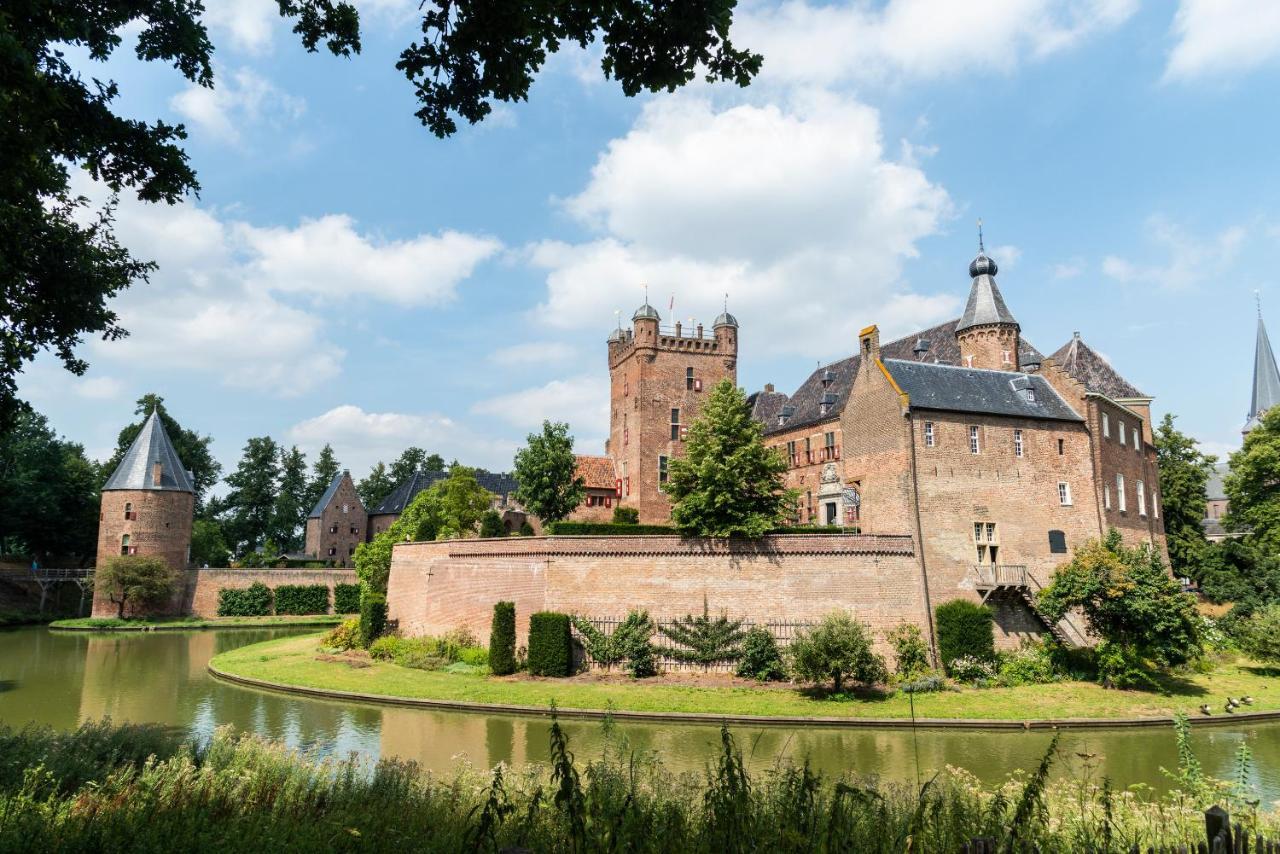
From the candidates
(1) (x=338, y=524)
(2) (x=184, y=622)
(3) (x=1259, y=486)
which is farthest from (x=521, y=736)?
(1) (x=338, y=524)

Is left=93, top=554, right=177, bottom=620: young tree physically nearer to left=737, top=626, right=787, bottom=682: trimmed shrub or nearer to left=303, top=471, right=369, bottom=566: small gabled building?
left=303, top=471, right=369, bottom=566: small gabled building

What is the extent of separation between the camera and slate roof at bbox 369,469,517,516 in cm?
6178

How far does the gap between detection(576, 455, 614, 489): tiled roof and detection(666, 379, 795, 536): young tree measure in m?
17.6

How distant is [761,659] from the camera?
2572 centimetres

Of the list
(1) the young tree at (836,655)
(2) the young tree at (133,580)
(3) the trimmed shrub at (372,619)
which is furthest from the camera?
(2) the young tree at (133,580)

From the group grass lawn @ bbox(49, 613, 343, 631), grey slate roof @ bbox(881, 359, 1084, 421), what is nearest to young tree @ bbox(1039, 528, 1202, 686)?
grey slate roof @ bbox(881, 359, 1084, 421)

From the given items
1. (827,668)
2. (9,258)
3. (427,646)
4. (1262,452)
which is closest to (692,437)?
(827,668)

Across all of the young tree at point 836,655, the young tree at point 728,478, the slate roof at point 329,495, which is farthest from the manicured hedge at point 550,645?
the slate roof at point 329,495

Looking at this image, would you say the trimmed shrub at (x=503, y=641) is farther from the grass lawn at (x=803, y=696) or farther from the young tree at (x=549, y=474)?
the young tree at (x=549, y=474)

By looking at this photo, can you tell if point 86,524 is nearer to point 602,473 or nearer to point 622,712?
point 602,473

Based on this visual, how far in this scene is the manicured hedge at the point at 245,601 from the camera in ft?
167

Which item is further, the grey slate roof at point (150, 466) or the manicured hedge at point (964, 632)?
the grey slate roof at point (150, 466)

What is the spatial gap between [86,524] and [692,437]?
4934cm

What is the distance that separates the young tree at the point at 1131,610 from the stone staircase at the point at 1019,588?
2107mm
